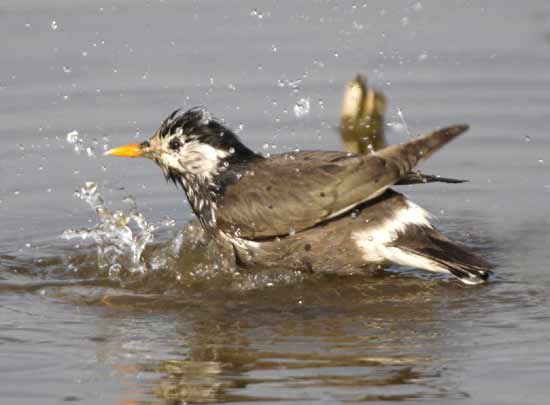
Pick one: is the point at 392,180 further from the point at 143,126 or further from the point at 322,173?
the point at 143,126

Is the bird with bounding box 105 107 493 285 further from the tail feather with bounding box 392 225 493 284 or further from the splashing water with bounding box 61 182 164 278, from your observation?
the splashing water with bounding box 61 182 164 278

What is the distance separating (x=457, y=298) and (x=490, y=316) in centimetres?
49

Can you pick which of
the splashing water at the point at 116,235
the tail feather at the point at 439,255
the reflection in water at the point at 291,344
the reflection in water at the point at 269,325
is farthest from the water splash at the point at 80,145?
the tail feather at the point at 439,255

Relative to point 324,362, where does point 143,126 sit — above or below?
above

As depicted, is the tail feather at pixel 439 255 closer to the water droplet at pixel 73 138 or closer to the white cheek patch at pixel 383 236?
the white cheek patch at pixel 383 236

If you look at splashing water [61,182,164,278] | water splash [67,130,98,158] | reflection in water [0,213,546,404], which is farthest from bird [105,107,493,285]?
water splash [67,130,98,158]

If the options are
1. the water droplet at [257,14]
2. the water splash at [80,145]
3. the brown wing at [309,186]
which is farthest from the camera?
the water droplet at [257,14]

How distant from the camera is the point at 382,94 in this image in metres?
11.7

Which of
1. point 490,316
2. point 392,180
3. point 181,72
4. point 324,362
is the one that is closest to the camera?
point 324,362

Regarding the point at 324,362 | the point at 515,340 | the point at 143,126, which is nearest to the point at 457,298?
the point at 515,340

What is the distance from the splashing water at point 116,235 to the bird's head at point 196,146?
559 millimetres

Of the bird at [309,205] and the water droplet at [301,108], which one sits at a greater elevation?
the water droplet at [301,108]

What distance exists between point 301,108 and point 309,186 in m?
2.71

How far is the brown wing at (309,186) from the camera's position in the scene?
8.73 m
